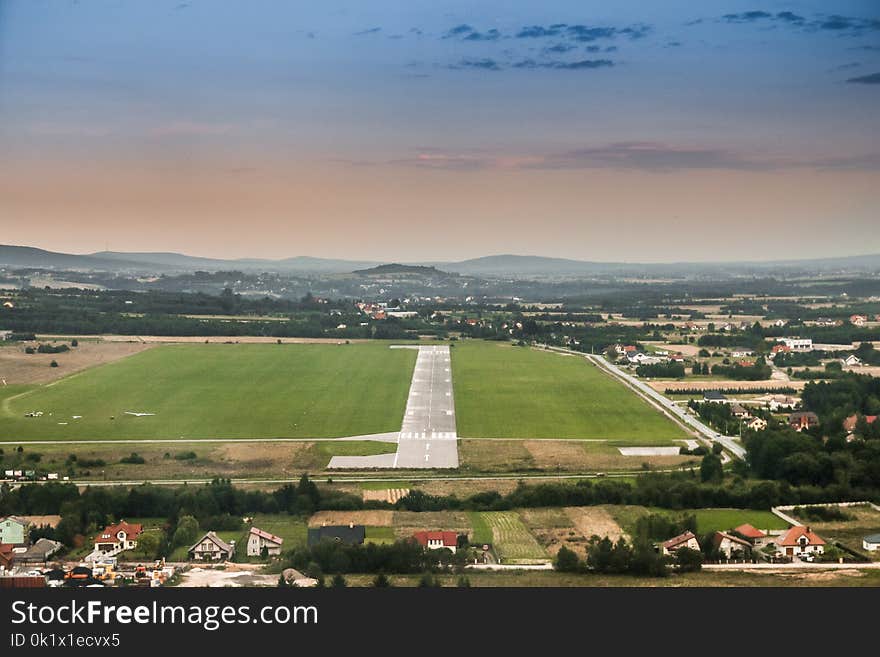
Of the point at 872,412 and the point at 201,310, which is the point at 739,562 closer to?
the point at 872,412

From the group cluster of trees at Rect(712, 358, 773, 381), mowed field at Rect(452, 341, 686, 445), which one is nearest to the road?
mowed field at Rect(452, 341, 686, 445)

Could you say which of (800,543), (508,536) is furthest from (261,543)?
(800,543)

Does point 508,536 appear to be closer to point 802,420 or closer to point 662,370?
point 802,420

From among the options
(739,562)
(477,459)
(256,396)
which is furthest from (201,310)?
(739,562)

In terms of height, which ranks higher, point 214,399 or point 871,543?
point 214,399

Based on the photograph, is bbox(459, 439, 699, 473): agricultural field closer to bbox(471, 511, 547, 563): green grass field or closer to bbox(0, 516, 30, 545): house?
bbox(471, 511, 547, 563): green grass field
